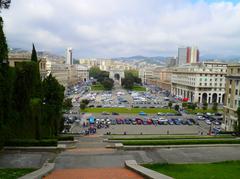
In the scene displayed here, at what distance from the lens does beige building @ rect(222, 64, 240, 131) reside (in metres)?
54.2

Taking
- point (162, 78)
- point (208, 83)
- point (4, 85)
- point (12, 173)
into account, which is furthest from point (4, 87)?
point (162, 78)

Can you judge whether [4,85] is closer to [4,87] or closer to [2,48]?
[4,87]

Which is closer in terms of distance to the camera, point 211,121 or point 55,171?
point 55,171

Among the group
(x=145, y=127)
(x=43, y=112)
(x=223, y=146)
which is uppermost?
(x=43, y=112)

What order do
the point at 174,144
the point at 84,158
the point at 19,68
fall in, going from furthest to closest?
the point at 19,68 → the point at 174,144 → the point at 84,158

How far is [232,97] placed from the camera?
56.0 meters

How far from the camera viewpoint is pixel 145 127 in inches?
2258

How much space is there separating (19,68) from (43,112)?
6.02 metres

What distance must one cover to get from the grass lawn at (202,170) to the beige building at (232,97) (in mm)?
38915

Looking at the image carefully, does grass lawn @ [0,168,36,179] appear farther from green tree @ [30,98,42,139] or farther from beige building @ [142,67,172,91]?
beige building @ [142,67,172,91]

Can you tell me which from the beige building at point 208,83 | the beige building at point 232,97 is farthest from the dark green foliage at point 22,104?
the beige building at point 208,83

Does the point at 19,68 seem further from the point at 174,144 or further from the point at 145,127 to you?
the point at 145,127

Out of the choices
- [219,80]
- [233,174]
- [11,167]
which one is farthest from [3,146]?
[219,80]

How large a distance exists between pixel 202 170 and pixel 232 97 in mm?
44004
